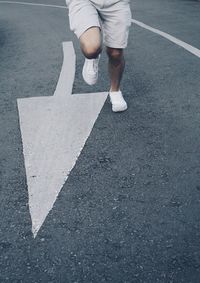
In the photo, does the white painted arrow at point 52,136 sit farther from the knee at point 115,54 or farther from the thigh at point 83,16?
the thigh at point 83,16

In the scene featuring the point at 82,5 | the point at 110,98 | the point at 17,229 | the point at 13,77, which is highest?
the point at 82,5

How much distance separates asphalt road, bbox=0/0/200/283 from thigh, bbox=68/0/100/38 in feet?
3.03

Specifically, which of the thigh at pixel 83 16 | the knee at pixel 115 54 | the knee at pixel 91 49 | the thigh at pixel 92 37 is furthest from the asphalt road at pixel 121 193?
the thigh at pixel 83 16

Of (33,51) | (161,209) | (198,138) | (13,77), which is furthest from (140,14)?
(161,209)

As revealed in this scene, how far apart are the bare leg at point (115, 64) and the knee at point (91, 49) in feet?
1.14

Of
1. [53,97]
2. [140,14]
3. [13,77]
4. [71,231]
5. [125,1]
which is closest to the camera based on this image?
[71,231]

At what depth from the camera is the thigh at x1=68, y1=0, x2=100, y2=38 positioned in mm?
3965

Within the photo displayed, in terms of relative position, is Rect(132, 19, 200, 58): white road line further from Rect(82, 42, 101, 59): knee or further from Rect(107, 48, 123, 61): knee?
Rect(82, 42, 101, 59): knee

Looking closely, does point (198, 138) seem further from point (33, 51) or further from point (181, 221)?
point (33, 51)

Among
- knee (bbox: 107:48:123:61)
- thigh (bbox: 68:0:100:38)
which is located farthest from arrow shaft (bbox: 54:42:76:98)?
thigh (bbox: 68:0:100:38)

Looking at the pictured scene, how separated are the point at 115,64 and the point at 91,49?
558 millimetres

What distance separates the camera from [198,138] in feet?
12.5

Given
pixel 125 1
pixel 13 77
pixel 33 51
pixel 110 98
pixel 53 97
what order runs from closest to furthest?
pixel 125 1 < pixel 110 98 < pixel 53 97 < pixel 13 77 < pixel 33 51

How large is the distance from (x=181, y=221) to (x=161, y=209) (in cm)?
18
